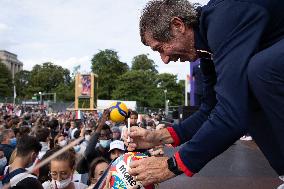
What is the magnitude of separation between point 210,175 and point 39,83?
4367 inches

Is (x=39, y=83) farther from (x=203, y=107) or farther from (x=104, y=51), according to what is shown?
(x=203, y=107)

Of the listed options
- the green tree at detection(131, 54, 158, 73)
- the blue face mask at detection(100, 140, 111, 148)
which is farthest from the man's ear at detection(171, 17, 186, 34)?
the green tree at detection(131, 54, 158, 73)

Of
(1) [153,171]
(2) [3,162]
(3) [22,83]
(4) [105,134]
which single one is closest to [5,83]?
(3) [22,83]

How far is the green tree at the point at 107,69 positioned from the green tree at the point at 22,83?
95.3 feet

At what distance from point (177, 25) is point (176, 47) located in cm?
14

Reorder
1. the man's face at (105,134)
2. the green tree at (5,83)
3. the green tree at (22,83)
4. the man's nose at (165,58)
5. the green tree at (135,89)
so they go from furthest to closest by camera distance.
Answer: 1. the green tree at (22,83)
2. the green tree at (5,83)
3. the green tree at (135,89)
4. the man's face at (105,134)
5. the man's nose at (165,58)

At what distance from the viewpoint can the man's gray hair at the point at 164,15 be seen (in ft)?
7.70

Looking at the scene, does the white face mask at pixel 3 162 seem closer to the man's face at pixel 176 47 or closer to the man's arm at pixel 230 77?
the man's face at pixel 176 47

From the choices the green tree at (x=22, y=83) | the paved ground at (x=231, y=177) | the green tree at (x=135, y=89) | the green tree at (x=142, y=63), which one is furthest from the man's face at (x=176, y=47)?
the green tree at (x=22, y=83)

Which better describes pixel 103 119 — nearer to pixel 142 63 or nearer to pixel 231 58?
pixel 231 58

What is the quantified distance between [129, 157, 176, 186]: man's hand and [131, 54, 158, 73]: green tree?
316ft

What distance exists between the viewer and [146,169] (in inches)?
84.0

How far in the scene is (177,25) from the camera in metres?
2.35

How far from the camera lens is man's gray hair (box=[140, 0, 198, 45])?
235 centimetres
